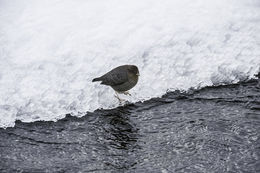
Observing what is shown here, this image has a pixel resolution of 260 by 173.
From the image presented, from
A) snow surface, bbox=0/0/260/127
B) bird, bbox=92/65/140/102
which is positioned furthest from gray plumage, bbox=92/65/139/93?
snow surface, bbox=0/0/260/127

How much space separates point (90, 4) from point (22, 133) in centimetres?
402

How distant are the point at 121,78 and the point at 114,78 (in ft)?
0.38

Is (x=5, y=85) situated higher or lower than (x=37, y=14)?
lower

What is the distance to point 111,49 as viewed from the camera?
734 centimetres

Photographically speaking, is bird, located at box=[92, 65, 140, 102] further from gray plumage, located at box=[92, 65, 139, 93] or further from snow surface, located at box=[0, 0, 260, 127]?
snow surface, located at box=[0, 0, 260, 127]

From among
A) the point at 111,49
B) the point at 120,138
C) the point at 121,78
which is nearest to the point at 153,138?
the point at 120,138

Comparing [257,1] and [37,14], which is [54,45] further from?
[257,1]

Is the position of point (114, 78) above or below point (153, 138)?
above

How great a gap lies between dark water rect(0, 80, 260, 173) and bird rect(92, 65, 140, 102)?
0.37 m

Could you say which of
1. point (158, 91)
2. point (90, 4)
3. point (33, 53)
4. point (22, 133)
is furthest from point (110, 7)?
point (22, 133)

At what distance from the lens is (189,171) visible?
15.3 feet

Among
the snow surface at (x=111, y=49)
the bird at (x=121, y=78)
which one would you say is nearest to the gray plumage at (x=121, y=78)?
the bird at (x=121, y=78)

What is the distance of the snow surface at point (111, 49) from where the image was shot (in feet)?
21.2

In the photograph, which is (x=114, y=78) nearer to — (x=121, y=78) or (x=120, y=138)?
(x=121, y=78)
